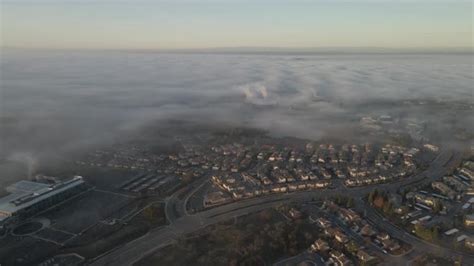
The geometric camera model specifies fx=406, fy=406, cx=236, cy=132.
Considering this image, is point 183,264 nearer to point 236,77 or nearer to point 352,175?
point 352,175

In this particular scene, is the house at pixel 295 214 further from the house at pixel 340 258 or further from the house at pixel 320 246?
the house at pixel 340 258

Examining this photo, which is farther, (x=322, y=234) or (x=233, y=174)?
(x=233, y=174)

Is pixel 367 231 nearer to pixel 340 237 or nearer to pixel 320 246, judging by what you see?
pixel 340 237

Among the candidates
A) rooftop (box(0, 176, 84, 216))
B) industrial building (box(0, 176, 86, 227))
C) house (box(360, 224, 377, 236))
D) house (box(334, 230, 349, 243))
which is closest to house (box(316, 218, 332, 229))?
house (box(334, 230, 349, 243))

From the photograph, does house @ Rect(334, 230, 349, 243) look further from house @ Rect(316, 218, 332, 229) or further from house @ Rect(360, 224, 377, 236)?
house @ Rect(360, 224, 377, 236)

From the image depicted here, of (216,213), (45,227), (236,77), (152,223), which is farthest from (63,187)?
(236,77)

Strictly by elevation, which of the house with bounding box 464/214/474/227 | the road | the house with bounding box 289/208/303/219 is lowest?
the road

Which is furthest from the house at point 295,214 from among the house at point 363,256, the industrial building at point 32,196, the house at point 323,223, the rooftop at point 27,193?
the rooftop at point 27,193

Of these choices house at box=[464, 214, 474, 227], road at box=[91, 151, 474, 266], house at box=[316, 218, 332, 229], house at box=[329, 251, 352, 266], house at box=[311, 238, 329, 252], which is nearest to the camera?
house at box=[329, 251, 352, 266]
